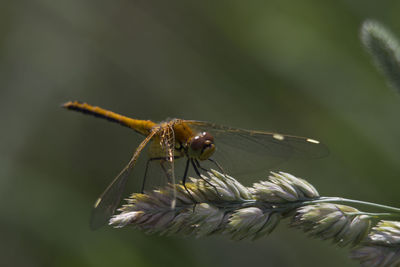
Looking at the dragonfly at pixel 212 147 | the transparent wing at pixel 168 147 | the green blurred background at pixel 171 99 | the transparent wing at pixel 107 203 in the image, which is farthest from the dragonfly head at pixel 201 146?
the green blurred background at pixel 171 99

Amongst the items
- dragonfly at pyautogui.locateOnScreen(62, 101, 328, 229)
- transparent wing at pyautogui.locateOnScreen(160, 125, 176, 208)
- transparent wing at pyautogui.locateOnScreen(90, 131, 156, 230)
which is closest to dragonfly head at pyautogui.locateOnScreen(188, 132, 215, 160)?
dragonfly at pyautogui.locateOnScreen(62, 101, 328, 229)

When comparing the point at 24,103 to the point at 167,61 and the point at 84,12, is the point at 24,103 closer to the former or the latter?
the point at 84,12

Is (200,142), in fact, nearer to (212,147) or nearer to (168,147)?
(212,147)

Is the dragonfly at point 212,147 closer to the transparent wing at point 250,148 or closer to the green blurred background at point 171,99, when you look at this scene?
the transparent wing at point 250,148

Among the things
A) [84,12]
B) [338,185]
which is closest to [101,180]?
[84,12]

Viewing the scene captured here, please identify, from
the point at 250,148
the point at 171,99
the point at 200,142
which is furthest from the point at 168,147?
the point at 171,99

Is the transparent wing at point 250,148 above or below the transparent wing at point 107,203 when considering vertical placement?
above
